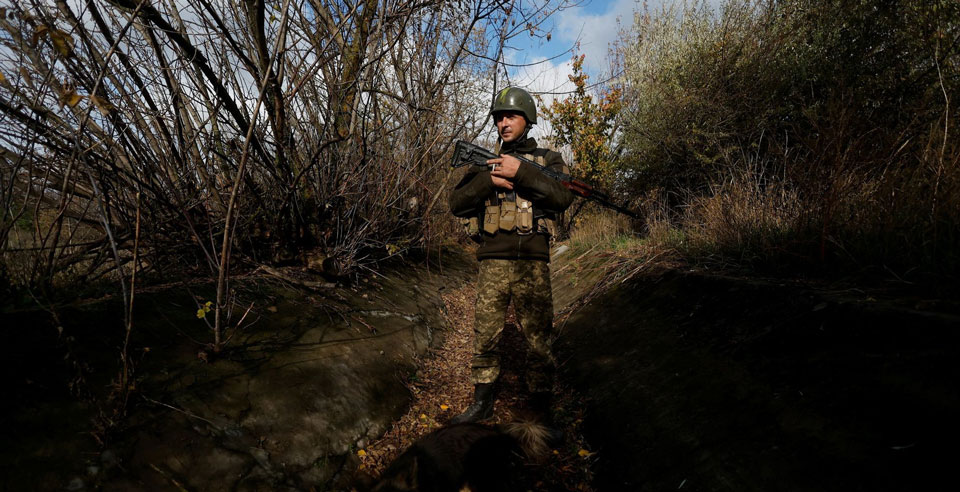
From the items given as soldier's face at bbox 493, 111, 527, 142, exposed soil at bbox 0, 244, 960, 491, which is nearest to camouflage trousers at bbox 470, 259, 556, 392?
exposed soil at bbox 0, 244, 960, 491

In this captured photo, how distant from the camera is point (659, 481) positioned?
1942 mm

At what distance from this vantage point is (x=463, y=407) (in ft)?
10.6

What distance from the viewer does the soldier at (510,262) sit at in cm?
298

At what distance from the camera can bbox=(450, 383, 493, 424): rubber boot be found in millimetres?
2850

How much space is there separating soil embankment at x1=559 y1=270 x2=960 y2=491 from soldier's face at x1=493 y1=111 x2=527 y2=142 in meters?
2.02

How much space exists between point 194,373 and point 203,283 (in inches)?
39.4

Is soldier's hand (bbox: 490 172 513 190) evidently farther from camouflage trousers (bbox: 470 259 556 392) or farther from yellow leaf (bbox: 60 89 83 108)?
yellow leaf (bbox: 60 89 83 108)

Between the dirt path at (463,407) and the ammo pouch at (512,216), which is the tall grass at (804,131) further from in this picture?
the dirt path at (463,407)

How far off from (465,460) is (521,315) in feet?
4.20

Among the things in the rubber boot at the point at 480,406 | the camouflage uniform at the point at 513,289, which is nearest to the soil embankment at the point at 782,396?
the camouflage uniform at the point at 513,289

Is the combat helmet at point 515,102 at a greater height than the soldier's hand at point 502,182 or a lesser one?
greater

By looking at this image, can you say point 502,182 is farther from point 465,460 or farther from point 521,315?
point 465,460

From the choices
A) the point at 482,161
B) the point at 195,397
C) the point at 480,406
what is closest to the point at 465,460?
the point at 480,406

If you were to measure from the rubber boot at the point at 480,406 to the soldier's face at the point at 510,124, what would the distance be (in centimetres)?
204
